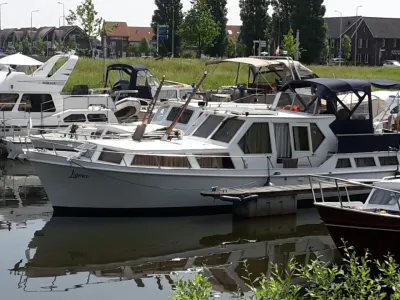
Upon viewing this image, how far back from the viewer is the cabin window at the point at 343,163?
20131mm

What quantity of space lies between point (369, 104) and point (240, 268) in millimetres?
7597

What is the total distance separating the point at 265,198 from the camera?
18.8 meters

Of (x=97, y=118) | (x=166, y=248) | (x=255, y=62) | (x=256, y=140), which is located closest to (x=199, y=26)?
(x=97, y=118)

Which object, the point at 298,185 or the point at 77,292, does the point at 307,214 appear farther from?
the point at 77,292

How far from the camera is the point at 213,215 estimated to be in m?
19.4

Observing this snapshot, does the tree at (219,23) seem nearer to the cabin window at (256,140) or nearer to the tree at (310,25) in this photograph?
the tree at (310,25)

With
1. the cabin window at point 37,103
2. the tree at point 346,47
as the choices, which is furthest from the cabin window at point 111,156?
the tree at point 346,47

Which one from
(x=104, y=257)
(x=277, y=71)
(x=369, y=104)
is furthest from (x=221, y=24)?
(x=104, y=257)

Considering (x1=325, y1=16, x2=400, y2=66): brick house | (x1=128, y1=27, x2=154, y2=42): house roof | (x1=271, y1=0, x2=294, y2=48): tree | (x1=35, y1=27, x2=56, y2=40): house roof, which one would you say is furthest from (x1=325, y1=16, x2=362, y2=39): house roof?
(x1=35, y1=27, x2=56, y2=40): house roof

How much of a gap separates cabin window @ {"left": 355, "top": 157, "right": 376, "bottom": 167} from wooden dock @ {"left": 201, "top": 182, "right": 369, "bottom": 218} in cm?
138

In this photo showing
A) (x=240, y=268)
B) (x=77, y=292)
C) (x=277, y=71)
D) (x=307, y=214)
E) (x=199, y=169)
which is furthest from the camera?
(x=277, y=71)

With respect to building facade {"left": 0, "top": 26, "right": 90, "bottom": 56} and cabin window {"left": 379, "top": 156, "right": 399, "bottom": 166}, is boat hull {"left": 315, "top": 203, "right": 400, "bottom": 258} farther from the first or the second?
building facade {"left": 0, "top": 26, "right": 90, "bottom": 56}

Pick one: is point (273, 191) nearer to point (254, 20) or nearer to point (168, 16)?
point (254, 20)

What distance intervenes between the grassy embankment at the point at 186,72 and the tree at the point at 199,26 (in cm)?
1212
